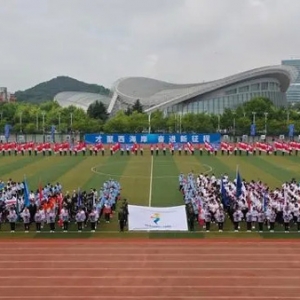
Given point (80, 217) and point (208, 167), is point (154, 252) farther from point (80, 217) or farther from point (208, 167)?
point (208, 167)

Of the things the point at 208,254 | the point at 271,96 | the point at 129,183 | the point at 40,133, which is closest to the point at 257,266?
the point at 208,254

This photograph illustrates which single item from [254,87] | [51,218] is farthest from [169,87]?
[51,218]

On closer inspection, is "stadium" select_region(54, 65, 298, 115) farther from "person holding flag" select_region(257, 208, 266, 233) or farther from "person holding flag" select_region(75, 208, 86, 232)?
"person holding flag" select_region(257, 208, 266, 233)

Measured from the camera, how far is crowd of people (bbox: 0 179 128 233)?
2097 cm

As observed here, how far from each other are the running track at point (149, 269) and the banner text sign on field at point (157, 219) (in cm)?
163

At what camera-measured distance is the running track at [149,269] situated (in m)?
14.1

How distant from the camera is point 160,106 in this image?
11125cm

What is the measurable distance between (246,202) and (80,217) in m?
6.98

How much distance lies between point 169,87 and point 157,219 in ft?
375

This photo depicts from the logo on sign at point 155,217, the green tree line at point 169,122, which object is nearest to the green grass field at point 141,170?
the logo on sign at point 155,217

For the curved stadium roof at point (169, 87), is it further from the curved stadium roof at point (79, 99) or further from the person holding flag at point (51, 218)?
the person holding flag at point (51, 218)

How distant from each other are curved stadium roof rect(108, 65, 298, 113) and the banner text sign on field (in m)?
88.4

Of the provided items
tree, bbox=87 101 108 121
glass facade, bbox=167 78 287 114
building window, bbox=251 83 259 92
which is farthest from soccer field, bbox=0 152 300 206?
building window, bbox=251 83 259 92

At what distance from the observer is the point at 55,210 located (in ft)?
70.9
